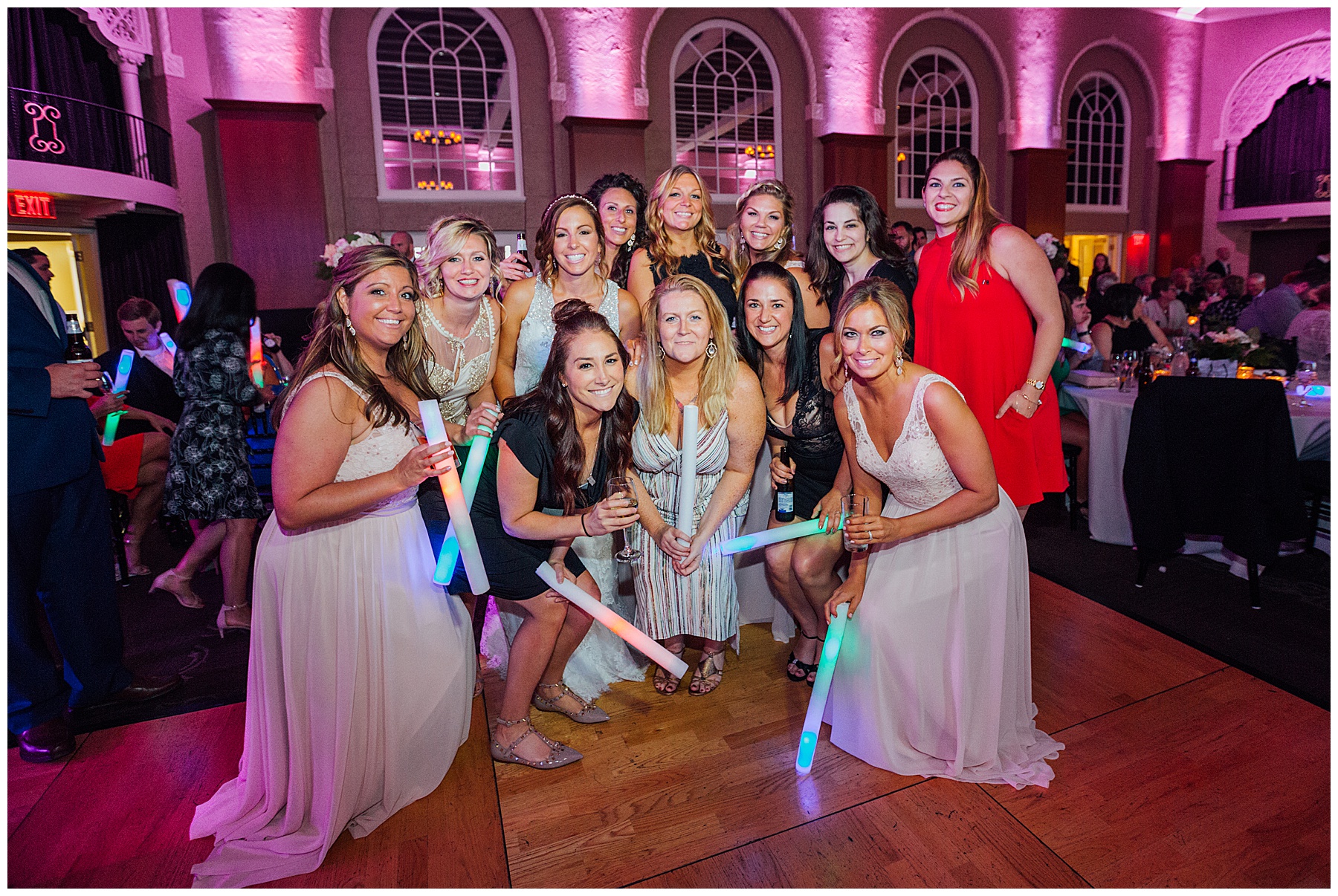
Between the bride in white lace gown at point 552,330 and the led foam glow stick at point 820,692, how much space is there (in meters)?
0.84

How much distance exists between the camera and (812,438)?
2.72 metres

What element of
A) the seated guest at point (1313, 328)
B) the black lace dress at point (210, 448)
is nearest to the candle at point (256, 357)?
the black lace dress at point (210, 448)

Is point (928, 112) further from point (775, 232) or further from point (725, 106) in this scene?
point (775, 232)

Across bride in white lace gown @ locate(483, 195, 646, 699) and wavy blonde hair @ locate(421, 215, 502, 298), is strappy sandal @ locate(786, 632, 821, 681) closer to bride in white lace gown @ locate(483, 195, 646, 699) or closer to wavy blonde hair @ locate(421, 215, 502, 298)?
bride in white lace gown @ locate(483, 195, 646, 699)

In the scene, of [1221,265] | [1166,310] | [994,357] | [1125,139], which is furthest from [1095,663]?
[1125,139]

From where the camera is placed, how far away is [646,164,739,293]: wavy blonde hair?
121 inches

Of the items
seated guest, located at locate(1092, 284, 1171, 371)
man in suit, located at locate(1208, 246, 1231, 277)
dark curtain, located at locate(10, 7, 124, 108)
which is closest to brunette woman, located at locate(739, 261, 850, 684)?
seated guest, located at locate(1092, 284, 1171, 371)

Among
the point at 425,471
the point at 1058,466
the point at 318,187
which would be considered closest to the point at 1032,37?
the point at 318,187

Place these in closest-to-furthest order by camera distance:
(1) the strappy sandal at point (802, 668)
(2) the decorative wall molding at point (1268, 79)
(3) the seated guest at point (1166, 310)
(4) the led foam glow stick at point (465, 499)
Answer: (4) the led foam glow stick at point (465, 499) → (1) the strappy sandal at point (802, 668) → (3) the seated guest at point (1166, 310) → (2) the decorative wall molding at point (1268, 79)

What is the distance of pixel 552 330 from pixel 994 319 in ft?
5.58

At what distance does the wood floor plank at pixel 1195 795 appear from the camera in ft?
6.10

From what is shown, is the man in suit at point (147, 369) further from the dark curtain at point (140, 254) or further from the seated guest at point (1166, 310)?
the seated guest at point (1166, 310)

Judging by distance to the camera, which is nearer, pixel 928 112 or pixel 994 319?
pixel 994 319

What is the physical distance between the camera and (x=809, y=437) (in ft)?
8.93
